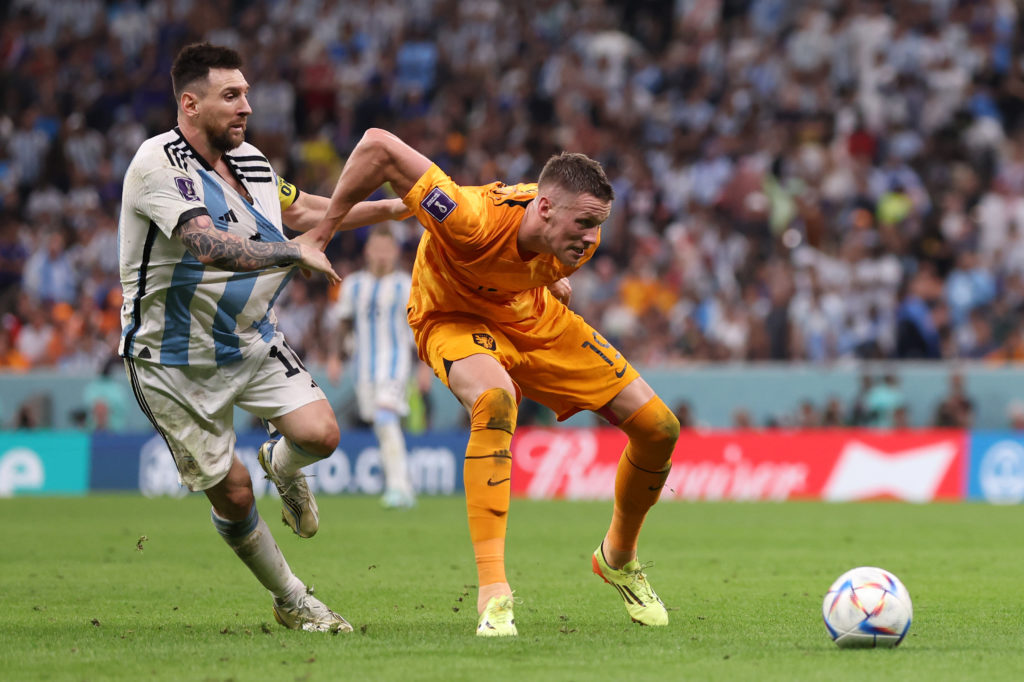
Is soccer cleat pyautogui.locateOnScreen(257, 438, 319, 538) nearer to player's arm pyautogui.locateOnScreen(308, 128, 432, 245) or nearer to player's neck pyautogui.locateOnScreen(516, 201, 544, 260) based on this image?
player's arm pyautogui.locateOnScreen(308, 128, 432, 245)

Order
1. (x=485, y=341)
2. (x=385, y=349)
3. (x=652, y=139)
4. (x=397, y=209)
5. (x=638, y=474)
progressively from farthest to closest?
(x=652, y=139) → (x=385, y=349) → (x=638, y=474) → (x=397, y=209) → (x=485, y=341)

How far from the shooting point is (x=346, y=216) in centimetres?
670

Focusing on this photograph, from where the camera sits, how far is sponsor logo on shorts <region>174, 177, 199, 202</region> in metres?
6.01

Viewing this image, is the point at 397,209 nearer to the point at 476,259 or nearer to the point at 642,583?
the point at 476,259

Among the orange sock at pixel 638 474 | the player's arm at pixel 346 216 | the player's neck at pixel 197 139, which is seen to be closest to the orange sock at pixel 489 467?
the orange sock at pixel 638 474

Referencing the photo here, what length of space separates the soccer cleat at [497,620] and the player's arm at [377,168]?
74.4 inches

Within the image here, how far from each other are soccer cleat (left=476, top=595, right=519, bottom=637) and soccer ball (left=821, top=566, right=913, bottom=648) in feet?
4.42

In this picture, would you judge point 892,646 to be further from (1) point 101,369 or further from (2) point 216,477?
(1) point 101,369

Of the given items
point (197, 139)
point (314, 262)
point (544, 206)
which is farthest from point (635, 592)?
point (197, 139)

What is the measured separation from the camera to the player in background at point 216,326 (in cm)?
620

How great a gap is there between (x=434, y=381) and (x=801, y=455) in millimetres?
4870

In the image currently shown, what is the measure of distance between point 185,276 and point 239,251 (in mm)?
561

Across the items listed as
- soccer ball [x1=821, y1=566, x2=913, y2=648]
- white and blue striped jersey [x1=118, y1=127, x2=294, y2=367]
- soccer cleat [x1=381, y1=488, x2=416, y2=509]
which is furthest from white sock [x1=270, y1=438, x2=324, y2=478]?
soccer cleat [x1=381, y1=488, x2=416, y2=509]

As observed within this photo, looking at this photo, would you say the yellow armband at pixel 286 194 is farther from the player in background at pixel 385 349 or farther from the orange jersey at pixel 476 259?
the player in background at pixel 385 349
